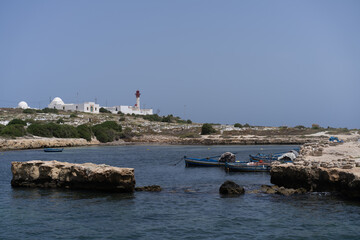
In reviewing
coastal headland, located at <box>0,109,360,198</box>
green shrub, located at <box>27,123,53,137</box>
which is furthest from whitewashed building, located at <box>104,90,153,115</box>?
green shrub, located at <box>27,123,53,137</box>

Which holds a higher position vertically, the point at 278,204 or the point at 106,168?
the point at 106,168

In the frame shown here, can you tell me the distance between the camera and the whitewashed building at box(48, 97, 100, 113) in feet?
438

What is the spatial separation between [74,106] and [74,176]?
119 m

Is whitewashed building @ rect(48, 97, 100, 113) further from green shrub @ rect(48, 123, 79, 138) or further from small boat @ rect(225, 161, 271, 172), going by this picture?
small boat @ rect(225, 161, 271, 172)

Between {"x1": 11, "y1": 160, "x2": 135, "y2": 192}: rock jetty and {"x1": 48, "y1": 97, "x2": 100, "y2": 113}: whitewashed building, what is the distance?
111384mm

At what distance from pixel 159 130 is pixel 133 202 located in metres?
90.5

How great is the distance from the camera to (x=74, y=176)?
72.0 ft

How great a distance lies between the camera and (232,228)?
47.5ft

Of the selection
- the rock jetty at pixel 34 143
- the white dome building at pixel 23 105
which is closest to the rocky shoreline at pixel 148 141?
the rock jetty at pixel 34 143

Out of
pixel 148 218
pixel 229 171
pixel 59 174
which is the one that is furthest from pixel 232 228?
pixel 229 171

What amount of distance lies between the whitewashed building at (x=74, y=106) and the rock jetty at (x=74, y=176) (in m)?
111

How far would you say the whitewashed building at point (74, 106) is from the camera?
438 ft

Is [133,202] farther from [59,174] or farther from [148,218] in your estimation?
[59,174]

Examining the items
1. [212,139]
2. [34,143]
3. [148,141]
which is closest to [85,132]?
[148,141]
